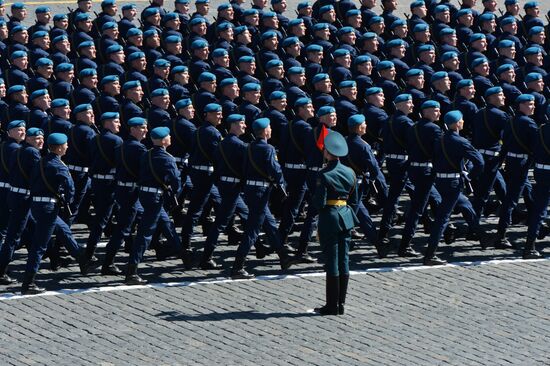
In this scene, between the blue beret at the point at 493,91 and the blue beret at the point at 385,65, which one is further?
the blue beret at the point at 385,65

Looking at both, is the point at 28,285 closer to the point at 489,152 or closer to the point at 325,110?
the point at 325,110

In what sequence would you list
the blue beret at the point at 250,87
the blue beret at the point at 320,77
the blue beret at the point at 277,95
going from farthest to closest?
the blue beret at the point at 320,77
the blue beret at the point at 250,87
the blue beret at the point at 277,95

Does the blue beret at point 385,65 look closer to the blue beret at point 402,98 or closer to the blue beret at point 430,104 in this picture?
the blue beret at point 402,98

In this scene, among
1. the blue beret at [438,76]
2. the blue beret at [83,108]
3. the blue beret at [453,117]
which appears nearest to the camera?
the blue beret at [453,117]

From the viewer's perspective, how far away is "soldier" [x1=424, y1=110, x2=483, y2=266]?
795 inches

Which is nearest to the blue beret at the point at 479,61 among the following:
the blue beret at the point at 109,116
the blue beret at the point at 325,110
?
the blue beret at the point at 325,110

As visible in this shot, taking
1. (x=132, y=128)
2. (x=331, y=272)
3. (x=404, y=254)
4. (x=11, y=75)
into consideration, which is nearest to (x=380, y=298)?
(x=331, y=272)

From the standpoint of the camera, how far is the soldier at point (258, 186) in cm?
1975

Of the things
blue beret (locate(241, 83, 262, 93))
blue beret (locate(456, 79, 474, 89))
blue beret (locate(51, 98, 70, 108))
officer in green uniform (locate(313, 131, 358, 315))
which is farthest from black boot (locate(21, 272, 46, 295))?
blue beret (locate(456, 79, 474, 89))

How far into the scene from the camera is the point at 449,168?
20.3 m

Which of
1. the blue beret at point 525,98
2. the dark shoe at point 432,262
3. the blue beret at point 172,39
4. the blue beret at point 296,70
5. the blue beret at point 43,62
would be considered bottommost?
the dark shoe at point 432,262

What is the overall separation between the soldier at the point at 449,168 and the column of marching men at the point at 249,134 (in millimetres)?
23

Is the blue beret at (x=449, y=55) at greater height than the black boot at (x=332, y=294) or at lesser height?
greater

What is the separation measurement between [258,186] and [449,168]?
2.40m
